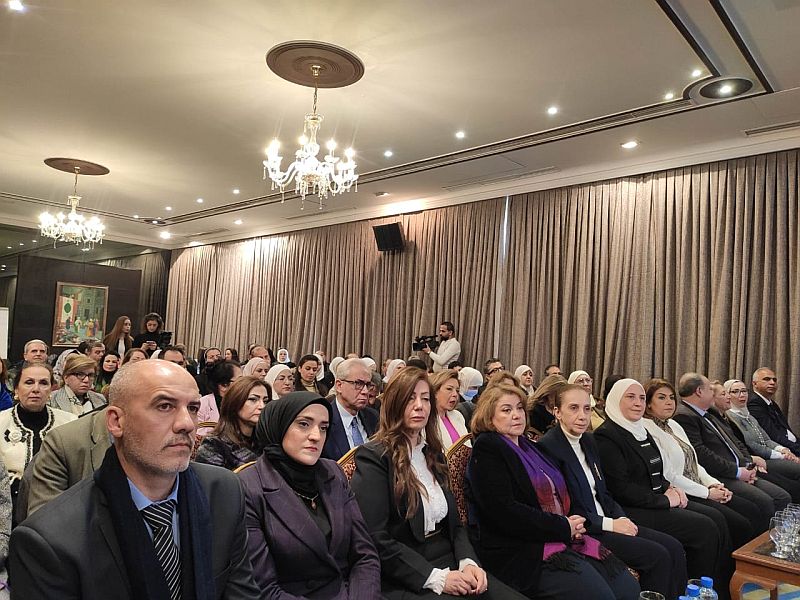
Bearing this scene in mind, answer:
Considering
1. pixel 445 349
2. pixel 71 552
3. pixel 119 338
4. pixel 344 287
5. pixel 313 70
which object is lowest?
pixel 71 552

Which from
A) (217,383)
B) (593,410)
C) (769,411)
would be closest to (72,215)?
(217,383)

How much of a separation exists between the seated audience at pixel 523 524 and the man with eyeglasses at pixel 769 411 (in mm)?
3664

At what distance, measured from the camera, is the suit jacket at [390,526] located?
95.7 inches

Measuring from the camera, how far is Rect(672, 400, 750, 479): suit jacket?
4.63m

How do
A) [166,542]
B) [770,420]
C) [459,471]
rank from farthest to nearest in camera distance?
1. [770,420]
2. [459,471]
3. [166,542]

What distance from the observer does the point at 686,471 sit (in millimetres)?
4250

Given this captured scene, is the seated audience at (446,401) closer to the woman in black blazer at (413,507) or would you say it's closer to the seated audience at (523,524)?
the seated audience at (523,524)

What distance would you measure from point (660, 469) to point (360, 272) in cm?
740

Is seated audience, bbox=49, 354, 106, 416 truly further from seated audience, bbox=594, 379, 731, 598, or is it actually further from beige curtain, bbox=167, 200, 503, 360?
beige curtain, bbox=167, 200, 503, 360

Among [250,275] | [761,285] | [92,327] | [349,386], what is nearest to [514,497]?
[349,386]

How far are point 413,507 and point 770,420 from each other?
4854 mm

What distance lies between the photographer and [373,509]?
2508 mm

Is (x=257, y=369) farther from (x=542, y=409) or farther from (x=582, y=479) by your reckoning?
(x=582, y=479)

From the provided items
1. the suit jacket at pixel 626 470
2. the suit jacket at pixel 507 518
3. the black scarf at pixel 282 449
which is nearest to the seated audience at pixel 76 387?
the black scarf at pixel 282 449
